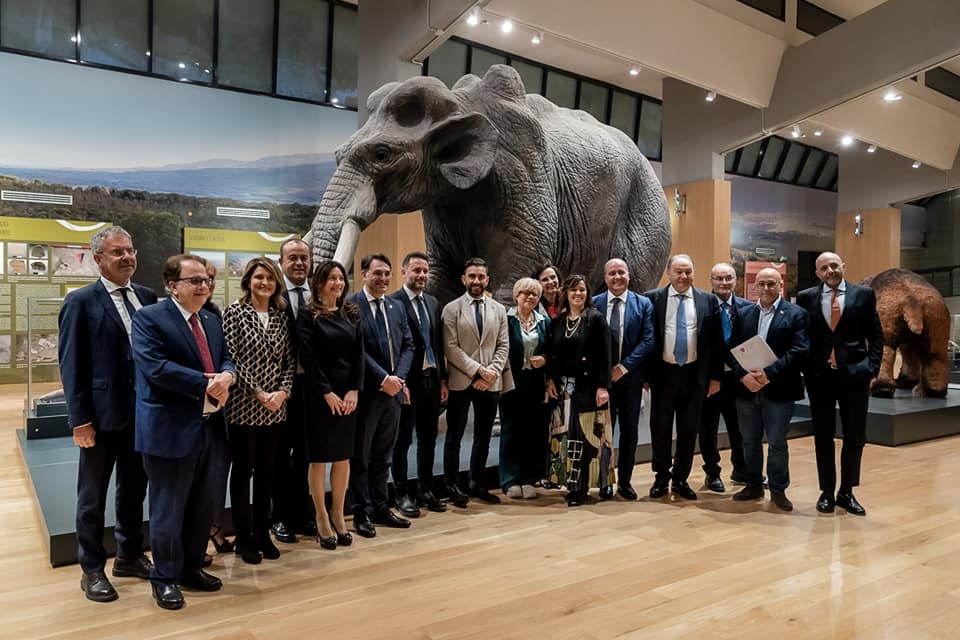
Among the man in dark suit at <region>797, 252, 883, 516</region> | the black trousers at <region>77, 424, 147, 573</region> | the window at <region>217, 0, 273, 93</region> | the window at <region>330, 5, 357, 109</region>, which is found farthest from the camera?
the window at <region>330, 5, 357, 109</region>

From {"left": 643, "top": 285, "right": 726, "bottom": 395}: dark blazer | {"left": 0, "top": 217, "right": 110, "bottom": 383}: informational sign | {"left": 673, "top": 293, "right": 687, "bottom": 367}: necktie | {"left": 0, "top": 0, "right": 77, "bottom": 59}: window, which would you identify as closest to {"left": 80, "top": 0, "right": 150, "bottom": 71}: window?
{"left": 0, "top": 0, "right": 77, "bottom": 59}: window

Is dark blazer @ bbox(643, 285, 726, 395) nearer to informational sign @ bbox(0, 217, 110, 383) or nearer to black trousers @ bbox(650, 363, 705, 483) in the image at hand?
black trousers @ bbox(650, 363, 705, 483)

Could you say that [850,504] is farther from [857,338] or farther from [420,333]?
[420,333]

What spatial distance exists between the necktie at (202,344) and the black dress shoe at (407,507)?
1415mm

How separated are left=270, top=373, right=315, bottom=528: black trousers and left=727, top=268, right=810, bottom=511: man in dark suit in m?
2.40

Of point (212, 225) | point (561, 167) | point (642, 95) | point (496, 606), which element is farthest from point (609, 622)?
point (642, 95)

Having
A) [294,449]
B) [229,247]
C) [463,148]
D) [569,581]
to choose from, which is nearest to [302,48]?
[229,247]

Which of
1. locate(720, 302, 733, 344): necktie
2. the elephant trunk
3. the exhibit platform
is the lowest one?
the exhibit platform

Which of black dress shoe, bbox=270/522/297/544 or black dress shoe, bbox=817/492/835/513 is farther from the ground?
black dress shoe, bbox=817/492/835/513

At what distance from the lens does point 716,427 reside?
4.34 metres

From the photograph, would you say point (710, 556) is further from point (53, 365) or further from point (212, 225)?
point (212, 225)

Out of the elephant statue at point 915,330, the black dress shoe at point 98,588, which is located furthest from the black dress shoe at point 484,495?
the elephant statue at point 915,330

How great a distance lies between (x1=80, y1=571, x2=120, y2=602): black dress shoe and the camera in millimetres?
2521

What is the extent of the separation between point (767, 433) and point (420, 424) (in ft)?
6.31
